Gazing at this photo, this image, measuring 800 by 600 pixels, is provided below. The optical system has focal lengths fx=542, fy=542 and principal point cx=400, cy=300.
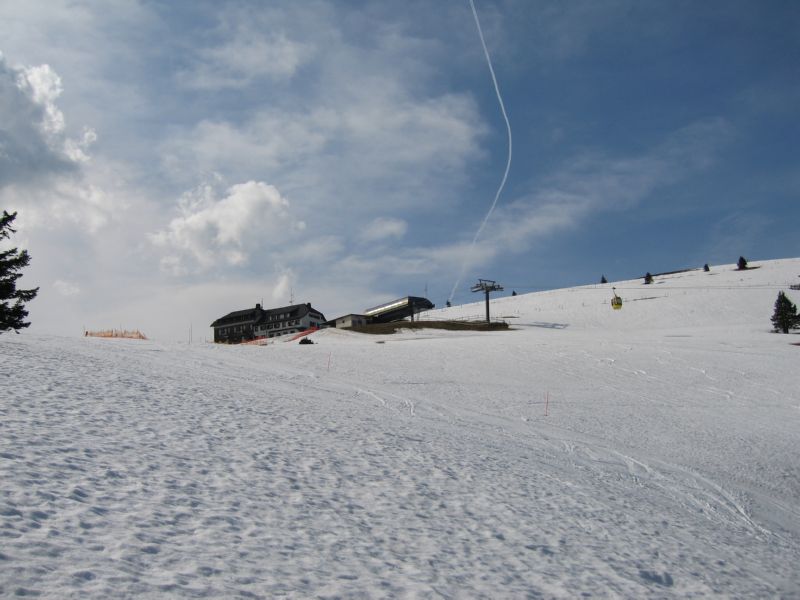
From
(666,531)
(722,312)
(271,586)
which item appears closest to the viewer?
(271,586)

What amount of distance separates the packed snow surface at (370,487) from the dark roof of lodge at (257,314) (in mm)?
92458

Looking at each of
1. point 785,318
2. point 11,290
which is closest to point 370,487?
point 11,290

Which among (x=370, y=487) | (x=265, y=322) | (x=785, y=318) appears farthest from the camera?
(x=265, y=322)

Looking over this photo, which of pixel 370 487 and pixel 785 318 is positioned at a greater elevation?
pixel 785 318

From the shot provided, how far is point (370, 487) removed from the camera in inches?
351

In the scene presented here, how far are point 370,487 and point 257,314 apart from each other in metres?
116

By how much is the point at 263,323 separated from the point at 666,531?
11565cm

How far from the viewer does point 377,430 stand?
13742 mm

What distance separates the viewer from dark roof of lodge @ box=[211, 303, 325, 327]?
116 meters

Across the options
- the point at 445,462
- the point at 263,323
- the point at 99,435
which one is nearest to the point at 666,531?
the point at 445,462

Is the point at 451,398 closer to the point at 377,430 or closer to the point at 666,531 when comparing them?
the point at 377,430

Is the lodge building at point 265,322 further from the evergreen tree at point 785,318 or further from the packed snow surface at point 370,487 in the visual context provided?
the packed snow surface at point 370,487

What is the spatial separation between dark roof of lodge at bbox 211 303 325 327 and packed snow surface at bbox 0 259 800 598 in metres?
92.5

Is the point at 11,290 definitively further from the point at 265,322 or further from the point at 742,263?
the point at 742,263
